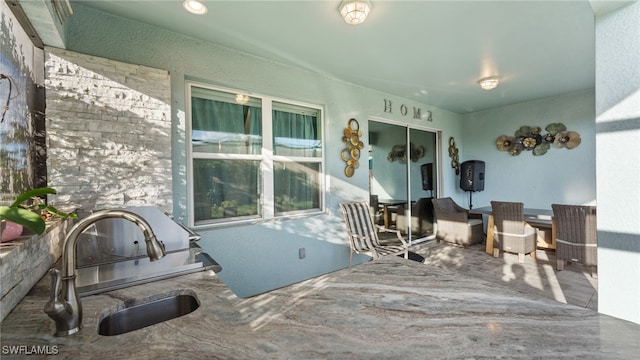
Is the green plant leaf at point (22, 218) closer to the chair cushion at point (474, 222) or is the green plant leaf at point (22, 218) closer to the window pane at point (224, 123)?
the window pane at point (224, 123)

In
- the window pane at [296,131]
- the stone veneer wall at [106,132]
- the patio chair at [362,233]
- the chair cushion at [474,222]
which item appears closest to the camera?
the stone veneer wall at [106,132]

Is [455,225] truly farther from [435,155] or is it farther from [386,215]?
[435,155]

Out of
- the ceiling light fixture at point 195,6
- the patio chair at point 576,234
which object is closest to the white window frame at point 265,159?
the ceiling light fixture at point 195,6

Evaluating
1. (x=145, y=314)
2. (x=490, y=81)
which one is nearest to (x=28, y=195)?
(x=145, y=314)

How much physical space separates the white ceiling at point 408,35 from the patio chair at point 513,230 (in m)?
1.84

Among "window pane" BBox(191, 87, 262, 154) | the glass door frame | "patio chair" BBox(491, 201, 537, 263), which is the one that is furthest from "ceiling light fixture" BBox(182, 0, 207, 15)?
"patio chair" BBox(491, 201, 537, 263)

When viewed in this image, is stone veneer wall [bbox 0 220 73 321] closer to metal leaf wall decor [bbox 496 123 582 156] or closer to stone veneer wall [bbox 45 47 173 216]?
stone veneer wall [bbox 45 47 173 216]

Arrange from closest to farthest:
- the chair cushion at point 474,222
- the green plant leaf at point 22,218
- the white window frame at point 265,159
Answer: the green plant leaf at point 22,218
the white window frame at point 265,159
the chair cushion at point 474,222

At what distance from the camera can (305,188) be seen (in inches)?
129

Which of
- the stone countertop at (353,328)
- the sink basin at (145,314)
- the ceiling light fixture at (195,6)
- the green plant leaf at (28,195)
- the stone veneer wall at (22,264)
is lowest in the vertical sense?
the sink basin at (145,314)

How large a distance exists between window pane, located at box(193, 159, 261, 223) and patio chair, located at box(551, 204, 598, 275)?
3814 mm

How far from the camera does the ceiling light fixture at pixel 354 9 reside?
1851 millimetres

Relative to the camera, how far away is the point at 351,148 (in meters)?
3.58

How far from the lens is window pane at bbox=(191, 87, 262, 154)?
2.52m
